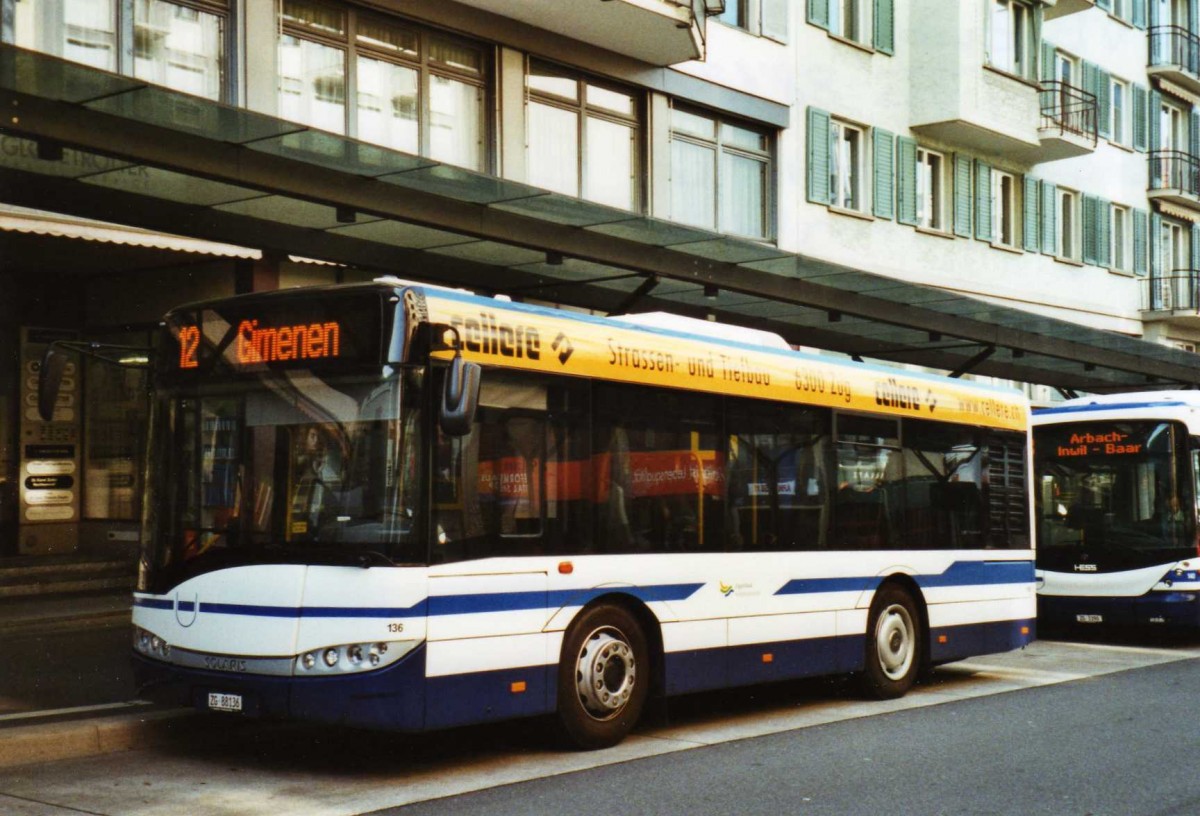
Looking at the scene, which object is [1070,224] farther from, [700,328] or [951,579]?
[700,328]

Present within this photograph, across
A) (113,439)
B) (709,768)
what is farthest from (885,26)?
(709,768)

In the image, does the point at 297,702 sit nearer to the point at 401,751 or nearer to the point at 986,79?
the point at 401,751

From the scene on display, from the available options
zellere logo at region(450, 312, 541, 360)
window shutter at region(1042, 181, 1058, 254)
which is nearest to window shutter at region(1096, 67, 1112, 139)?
window shutter at region(1042, 181, 1058, 254)

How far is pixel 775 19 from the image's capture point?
78.7 ft

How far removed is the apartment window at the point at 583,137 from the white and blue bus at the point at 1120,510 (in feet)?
21.7

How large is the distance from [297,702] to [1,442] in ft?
36.0

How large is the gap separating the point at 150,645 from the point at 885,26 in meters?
21.0

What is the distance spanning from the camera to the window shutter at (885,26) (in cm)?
2656

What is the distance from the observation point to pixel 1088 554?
58.9 ft

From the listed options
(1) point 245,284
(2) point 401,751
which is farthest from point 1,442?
(2) point 401,751

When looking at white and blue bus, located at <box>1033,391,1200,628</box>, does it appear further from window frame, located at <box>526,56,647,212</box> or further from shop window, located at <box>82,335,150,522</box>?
shop window, located at <box>82,335,150,522</box>

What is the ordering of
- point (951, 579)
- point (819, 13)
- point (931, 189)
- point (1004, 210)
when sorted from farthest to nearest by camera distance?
point (1004, 210) → point (931, 189) → point (819, 13) → point (951, 579)

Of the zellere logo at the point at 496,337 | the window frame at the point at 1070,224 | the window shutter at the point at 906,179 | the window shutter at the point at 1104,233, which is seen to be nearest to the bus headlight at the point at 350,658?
the zellere logo at the point at 496,337

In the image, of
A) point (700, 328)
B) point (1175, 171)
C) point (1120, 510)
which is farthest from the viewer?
Result: point (1175, 171)
